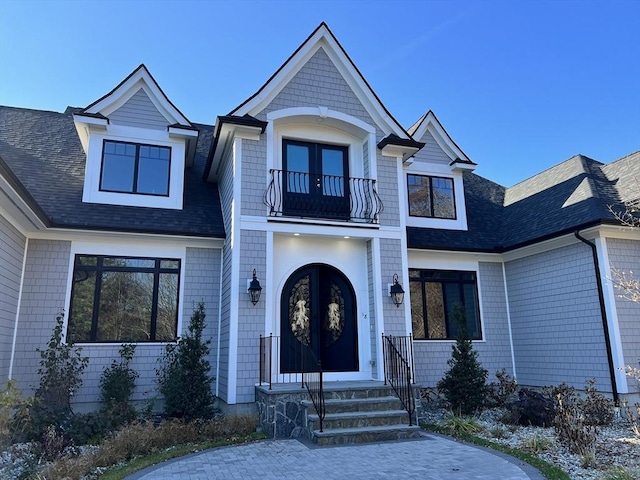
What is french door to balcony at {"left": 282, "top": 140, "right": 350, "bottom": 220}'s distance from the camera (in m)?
10.5

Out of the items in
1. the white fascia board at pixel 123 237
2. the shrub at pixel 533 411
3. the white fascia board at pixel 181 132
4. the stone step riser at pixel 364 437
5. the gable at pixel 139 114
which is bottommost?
the stone step riser at pixel 364 437

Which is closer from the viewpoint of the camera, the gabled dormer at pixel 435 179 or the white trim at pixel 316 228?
the white trim at pixel 316 228

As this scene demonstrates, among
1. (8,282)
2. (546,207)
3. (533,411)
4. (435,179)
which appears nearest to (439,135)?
(435,179)

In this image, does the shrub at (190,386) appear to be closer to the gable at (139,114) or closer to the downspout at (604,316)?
the gable at (139,114)

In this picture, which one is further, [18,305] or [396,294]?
[396,294]

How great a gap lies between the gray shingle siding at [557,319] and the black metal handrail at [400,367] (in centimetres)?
402

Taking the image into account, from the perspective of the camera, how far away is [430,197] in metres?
13.6

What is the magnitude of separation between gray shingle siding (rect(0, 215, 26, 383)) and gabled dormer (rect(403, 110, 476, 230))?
951 centimetres

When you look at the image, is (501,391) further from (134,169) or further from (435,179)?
(134,169)

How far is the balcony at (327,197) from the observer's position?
10.4 meters

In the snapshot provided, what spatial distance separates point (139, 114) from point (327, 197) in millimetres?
5322

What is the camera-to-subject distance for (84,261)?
397 inches

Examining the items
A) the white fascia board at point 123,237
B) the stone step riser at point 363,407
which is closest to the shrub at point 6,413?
the white fascia board at point 123,237

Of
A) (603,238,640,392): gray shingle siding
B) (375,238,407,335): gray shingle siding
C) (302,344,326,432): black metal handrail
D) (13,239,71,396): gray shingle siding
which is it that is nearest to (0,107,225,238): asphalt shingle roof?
(13,239,71,396): gray shingle siding
